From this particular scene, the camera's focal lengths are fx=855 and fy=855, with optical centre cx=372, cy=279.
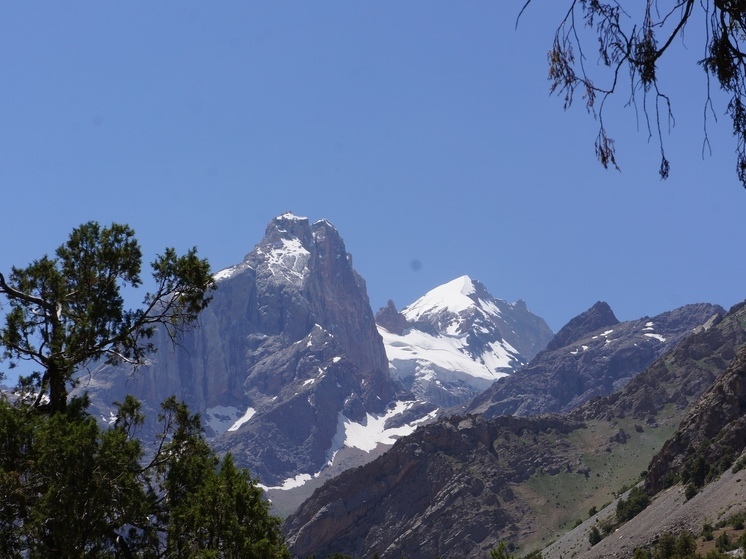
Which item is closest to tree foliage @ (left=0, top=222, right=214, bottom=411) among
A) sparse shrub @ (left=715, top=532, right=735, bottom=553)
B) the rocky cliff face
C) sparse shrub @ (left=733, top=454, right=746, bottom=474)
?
sparse shrub @ (left=715, top=532, right=735, bottom=553)

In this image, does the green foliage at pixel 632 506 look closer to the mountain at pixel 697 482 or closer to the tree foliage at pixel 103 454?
the mountain at pixel 697 482

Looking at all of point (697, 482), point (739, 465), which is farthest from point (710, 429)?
point (739, 465)

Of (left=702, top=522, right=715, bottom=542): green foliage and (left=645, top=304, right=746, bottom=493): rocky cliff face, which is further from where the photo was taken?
(left=645, top=304, right=746, bottom=493): rocky cliff face

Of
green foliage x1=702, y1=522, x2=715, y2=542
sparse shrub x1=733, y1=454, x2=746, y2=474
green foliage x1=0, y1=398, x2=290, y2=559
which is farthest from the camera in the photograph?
sparse shrub x1=733, y1=454, x2=746, y2=474

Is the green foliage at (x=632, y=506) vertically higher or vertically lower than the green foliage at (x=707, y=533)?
higher

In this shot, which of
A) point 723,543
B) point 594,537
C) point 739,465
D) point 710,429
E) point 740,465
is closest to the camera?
point 723,543

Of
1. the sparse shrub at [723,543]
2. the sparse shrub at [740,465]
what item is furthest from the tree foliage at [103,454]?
the sparse shrub at [740,465]

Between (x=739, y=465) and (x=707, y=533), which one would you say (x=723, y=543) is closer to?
(x=707, y=533)

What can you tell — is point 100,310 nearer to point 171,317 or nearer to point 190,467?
point 171,317

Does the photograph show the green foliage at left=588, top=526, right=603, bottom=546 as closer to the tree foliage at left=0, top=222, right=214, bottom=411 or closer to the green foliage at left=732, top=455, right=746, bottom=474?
the green foliage at left=732, top=455, right=746, bottom=474

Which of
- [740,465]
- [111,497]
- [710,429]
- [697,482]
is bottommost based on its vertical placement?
[740,465]

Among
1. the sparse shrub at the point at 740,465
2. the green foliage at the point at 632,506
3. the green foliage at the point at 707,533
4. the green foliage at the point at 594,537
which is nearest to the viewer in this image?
the green foliage at the point at 707,533

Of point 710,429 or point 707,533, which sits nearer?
point 707,533

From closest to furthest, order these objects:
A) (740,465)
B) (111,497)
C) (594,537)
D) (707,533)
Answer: (111,497) < (707,533) < (740,465) < (594,537)
